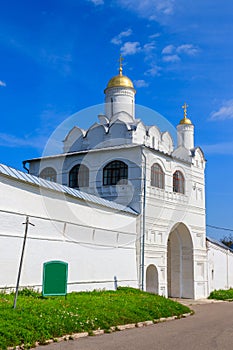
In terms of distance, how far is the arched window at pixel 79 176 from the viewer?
1972 cm

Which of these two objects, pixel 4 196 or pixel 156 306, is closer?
pixel 4 196

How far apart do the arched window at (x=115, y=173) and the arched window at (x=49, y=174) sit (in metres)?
2.83

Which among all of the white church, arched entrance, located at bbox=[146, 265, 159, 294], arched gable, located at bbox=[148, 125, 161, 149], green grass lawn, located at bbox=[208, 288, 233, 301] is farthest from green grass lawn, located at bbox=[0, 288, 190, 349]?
green grass lawn, located at bbox=[208, 288, 233, 301]

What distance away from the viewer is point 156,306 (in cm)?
1180

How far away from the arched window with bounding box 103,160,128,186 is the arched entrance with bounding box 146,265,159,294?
3892mm

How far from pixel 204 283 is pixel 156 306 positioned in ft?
35.2

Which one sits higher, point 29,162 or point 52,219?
point 29,162

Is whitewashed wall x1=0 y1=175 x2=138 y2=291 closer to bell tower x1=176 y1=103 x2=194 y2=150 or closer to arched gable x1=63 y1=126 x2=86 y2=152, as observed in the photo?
arched gable x1=63 y1=126 x2=86 y2=152

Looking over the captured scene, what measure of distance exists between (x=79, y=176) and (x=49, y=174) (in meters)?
1.79

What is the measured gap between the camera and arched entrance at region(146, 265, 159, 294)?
1867cm

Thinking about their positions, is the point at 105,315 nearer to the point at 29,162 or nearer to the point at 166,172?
the point at 166,172

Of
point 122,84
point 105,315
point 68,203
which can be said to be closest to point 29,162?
point 122,84

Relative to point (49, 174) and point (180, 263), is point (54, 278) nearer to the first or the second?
point (49, 174)

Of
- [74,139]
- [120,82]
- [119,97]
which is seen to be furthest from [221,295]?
[120,82]
